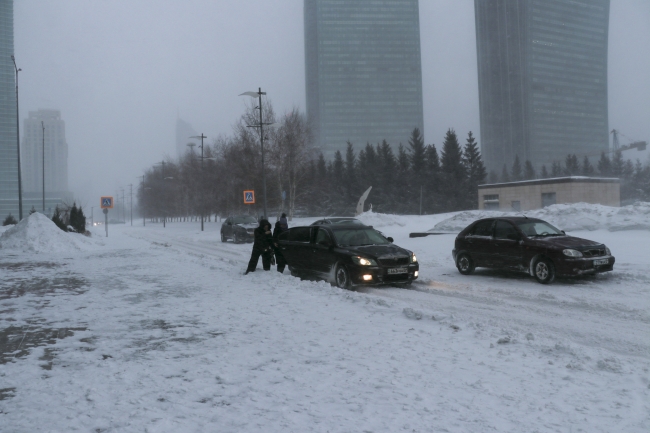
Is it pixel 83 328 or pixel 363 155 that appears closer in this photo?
pixel 83 328

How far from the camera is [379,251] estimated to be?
11828 mm

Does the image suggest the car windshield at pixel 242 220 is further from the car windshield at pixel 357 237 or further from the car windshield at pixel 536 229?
the car windshield at pixel 536 229

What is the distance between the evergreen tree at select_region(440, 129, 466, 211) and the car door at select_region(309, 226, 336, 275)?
60230 millimetres

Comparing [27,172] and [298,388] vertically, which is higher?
[27,172]

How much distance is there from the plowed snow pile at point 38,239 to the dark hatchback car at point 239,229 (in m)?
8.14

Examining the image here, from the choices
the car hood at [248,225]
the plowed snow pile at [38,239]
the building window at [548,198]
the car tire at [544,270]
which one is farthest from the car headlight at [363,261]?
the building window at [548,198]

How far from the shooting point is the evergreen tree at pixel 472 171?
71.1m

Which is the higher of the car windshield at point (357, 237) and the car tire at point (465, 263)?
the car windshield at point (357, 237)

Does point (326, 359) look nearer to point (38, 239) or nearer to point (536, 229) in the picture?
point (536, 229)

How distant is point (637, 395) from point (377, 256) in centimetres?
729

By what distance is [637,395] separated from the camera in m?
4.41

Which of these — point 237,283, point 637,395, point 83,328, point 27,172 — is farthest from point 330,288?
point 27,172

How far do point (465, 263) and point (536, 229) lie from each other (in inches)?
82.5

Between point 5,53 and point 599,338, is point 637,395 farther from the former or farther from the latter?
point 5,53
